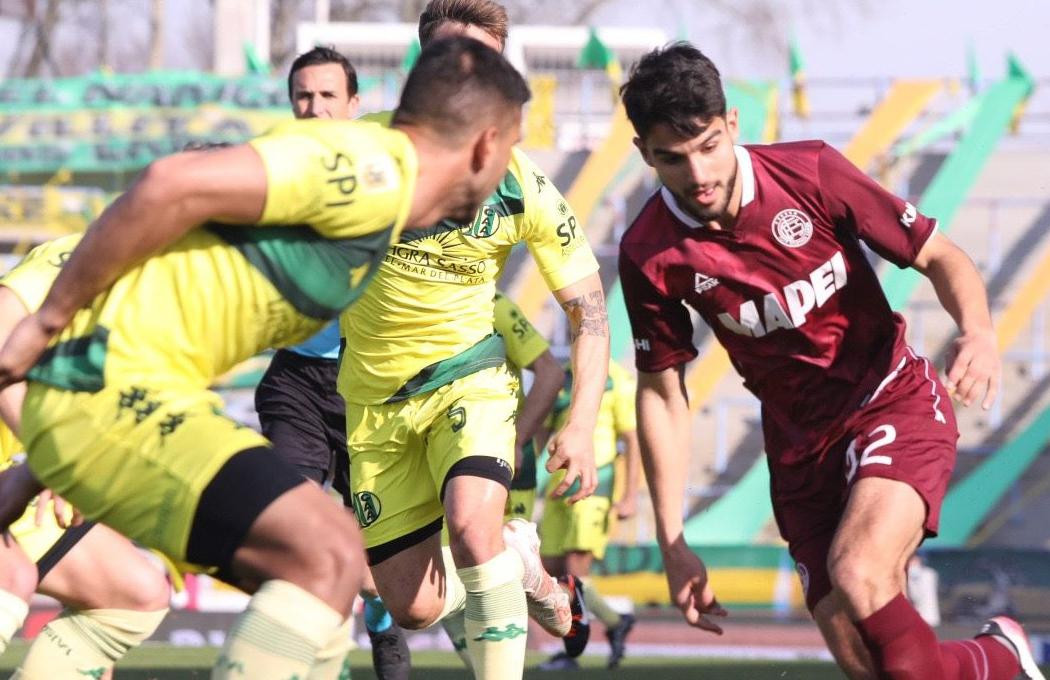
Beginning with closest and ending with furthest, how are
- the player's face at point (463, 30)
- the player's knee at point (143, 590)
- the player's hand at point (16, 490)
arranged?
the player's hand at point (16, 490) < the player's knee at point (143, 590) < the player's face at point (463, 30)

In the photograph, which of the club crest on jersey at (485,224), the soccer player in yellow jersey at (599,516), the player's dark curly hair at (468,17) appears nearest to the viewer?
the club crest on jersey at (485,224)

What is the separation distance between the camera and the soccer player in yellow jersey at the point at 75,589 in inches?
192

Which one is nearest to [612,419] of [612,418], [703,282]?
[612,418]

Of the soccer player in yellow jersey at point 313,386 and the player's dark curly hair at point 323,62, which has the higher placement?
the player's dark curly hair at point 323,62

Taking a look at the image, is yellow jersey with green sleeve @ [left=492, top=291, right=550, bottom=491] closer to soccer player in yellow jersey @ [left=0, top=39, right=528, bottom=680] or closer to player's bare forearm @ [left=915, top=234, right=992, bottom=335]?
player's bare forearm @ [left=915, top=234, right=992, bottom=335]

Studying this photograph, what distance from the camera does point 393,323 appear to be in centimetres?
555

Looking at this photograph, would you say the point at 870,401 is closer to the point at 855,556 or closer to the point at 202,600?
the point at 855,556

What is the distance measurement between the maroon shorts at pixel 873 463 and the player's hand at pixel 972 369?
1.25 feet

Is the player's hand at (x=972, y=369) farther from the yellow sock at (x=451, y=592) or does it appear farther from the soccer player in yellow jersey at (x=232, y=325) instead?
the yellow sock at (x=451, y=592)

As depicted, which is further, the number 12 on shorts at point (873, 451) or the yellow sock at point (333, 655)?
the number 12 on shorts at point (873, 451)

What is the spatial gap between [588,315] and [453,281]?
0.50m

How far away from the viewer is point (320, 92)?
22.6ft

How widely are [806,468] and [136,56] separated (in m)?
31.5

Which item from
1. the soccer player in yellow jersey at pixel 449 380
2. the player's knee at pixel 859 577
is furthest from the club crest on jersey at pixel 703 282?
the player's knee at pixel 859 577
